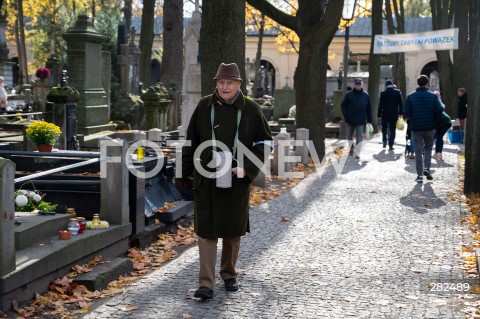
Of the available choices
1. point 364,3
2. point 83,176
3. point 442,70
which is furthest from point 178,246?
point 364,3

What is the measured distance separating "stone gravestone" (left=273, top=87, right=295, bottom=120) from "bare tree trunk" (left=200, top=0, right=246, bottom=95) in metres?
20.6

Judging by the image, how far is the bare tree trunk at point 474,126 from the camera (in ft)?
43.4

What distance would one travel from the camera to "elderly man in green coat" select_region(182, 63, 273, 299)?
7.02m

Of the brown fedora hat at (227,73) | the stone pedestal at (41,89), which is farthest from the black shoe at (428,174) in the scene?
the stone pedestal at (41,89)

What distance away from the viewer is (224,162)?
22.8ft

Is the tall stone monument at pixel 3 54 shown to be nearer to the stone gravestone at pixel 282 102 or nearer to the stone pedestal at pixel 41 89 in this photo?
the stone pedestal at pixel 41 89

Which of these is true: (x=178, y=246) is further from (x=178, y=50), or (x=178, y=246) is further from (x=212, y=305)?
(x=178, y=50)

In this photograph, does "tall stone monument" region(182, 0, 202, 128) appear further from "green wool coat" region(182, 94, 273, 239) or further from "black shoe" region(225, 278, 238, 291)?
"black shoe" region(225, 278, 238, 291)

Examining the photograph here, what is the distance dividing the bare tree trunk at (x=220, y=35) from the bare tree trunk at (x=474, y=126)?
145 inches

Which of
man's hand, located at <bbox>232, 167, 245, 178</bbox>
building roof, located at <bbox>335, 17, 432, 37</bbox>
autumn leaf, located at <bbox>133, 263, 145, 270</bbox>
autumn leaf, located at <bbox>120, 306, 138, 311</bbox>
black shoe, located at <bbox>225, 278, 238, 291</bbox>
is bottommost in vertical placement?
autumn leaf, located at <bbox>133, 263, 145, 270</bbox>

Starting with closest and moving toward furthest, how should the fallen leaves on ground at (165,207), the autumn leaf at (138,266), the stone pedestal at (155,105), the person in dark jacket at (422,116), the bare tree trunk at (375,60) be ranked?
the autumn leaf at (138,266), the fallen leaves on ground at (165,207), the person in dark jacket at (422,116), the stone pedestal at (155,105), the bare tree trunk at (375,60)

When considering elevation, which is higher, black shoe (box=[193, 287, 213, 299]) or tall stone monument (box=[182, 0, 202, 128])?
tall stone monument (box=[182, 0, 202, 128])

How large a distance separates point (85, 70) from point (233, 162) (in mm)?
12802

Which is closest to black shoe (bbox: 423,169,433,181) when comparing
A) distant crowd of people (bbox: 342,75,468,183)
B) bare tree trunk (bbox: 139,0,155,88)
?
distant crowd of people (bbox: 342,75,468,183)
